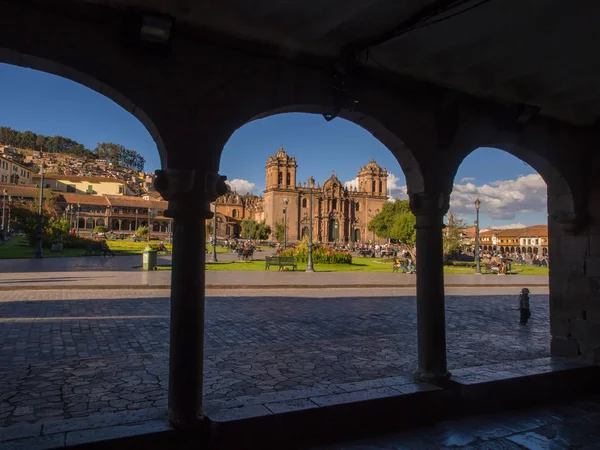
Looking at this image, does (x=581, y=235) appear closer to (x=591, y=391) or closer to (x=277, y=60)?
(x=591, y=391)

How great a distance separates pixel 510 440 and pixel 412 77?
A: 353 cm

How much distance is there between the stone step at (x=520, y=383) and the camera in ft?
15.2

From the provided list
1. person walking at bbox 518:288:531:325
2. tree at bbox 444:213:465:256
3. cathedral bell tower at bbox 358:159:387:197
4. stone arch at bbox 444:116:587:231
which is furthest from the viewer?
cathedral bell tower at bbox 358:159:387:197

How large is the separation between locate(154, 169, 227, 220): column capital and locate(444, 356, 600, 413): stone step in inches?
121

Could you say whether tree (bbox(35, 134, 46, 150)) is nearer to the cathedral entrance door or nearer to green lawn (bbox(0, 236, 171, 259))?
the cathedral entrance door

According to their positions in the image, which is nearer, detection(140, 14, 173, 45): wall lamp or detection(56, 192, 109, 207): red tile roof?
detection(140, 14, 173, 45): wall lamp

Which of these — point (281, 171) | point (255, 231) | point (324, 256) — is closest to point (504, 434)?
point (324, 256)

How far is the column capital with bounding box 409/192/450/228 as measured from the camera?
481 cm

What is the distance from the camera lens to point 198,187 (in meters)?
3.69

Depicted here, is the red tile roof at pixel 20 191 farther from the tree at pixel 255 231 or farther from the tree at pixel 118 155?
the tree at pixel 118 155

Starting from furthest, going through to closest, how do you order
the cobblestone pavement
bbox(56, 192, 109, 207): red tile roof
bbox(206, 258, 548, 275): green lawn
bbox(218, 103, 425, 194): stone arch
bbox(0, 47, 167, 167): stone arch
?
1. bbox(56, 192, 109, 207): red tile roof
2. bbox(206, 258, 548, 275): green lawn
3. the cobblestone pavement
4. bbox(218, 103, 425, 194): stone arch
5. bbox(0, 47, 167, 167): stone arch

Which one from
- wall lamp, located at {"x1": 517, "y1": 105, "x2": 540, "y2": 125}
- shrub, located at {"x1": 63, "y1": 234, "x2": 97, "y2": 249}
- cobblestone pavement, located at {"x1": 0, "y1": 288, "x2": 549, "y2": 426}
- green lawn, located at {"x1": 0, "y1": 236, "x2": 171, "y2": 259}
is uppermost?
wall lamp, located at {"x1": 517, "y1": 105, "x2": 540, "y2": 125}

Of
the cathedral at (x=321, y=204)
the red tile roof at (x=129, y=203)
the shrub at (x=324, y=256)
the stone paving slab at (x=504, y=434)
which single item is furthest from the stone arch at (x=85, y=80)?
the cathedral at (x=321, y=204)

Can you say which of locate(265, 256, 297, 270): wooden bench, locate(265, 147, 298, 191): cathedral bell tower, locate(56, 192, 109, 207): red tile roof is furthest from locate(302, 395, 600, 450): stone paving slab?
locate(265, 147, 298, 191): cathedral bell tower
